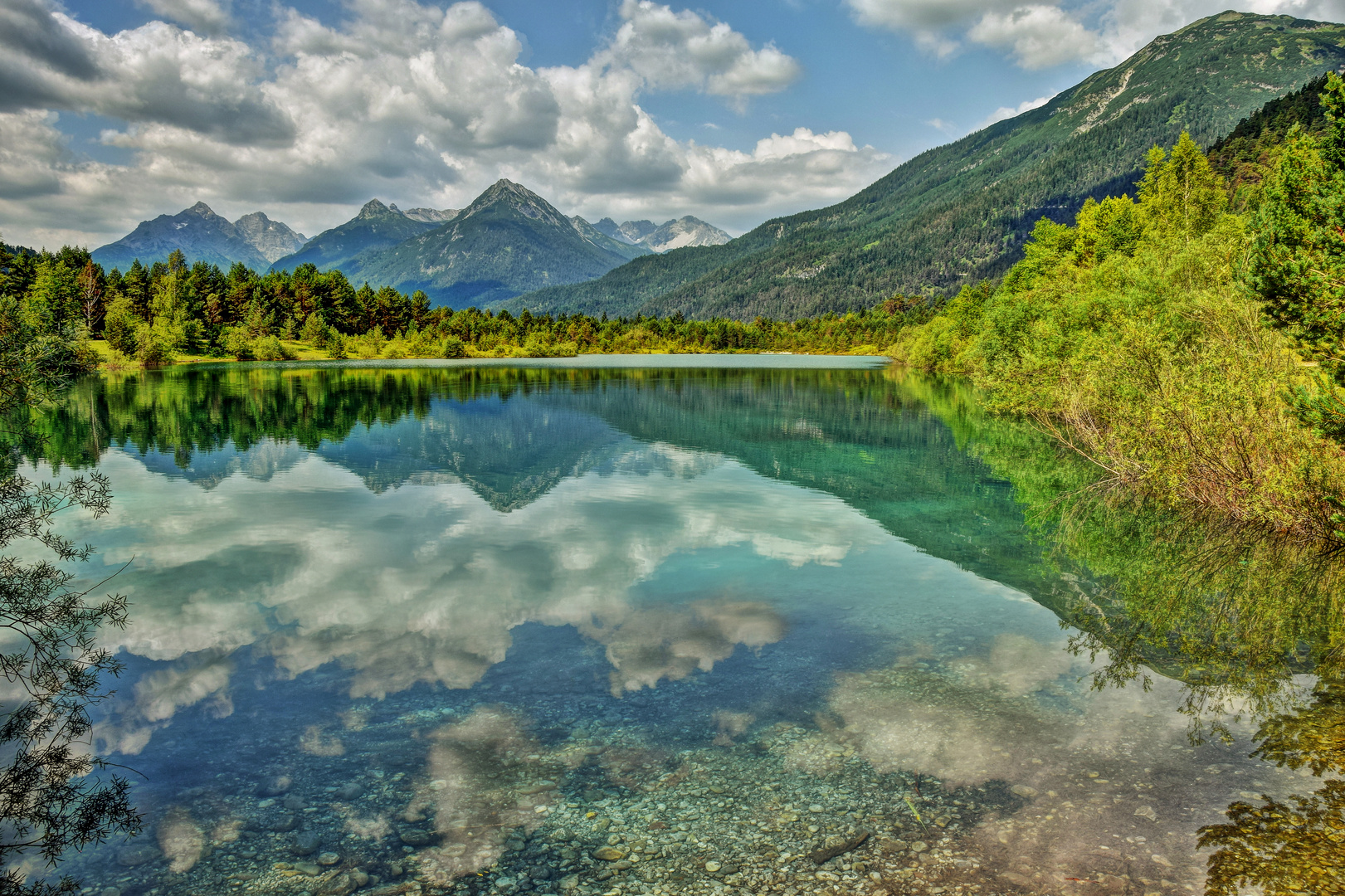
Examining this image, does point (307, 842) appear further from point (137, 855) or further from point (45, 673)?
point (45, 673)

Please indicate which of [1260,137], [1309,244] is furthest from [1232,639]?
[1260,137]

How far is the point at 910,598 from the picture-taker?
15797 millimetres

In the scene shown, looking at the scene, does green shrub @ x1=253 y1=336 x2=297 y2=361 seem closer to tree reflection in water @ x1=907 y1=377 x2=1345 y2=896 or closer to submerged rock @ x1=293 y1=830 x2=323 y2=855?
tree reflection in water @ x1=907 y1=377 x2=1345 y2=896

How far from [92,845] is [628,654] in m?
7.33

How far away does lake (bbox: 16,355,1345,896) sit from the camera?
717 centimetres

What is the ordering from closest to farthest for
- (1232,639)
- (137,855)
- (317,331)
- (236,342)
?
(137,855), (1232,639), (236,342), (317,331)

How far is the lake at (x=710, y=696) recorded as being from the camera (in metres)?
7.17

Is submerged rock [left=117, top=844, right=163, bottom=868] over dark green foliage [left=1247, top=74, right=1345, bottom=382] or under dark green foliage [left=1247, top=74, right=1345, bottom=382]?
under

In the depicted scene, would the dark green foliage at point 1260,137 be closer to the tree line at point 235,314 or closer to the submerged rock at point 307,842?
the submerged rock at point 307,842

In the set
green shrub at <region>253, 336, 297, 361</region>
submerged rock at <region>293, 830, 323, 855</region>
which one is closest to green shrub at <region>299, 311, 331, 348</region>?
green shrub at <region>253, 336, 297, 361</region>

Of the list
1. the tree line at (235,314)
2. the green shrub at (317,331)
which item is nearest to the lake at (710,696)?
the tree line at (235,314)

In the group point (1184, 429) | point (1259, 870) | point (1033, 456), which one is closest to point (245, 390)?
point (1033, 456)

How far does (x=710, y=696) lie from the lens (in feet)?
35.6

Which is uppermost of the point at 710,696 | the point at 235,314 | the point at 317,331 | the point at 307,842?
the point at 235,314
